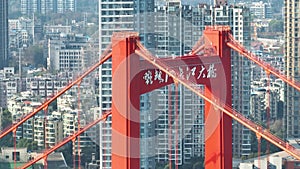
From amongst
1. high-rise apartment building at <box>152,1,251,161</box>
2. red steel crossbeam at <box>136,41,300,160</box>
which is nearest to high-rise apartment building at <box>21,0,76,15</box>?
high-rise apartment building at <box>152,1,251,161</box>

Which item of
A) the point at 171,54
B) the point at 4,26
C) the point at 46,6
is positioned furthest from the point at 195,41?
the point at 46,6

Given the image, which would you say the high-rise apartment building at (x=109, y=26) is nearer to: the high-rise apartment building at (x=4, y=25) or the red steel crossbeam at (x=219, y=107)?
the red steel crossbeam at (x=219, y=107)

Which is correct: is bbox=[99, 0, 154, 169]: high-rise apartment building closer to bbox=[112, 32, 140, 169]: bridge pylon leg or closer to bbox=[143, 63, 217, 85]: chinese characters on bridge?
bbox=[143, 63, 217, 85]: chinese characters on bridge

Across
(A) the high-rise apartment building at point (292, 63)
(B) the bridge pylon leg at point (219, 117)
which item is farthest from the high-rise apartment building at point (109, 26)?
(B) the bridge pylon leg at point (219, 117)

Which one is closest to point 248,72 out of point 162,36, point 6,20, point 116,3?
point 162,36

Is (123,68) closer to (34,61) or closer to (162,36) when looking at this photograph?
(162,36)

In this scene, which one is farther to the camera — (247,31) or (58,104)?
(247,31)
